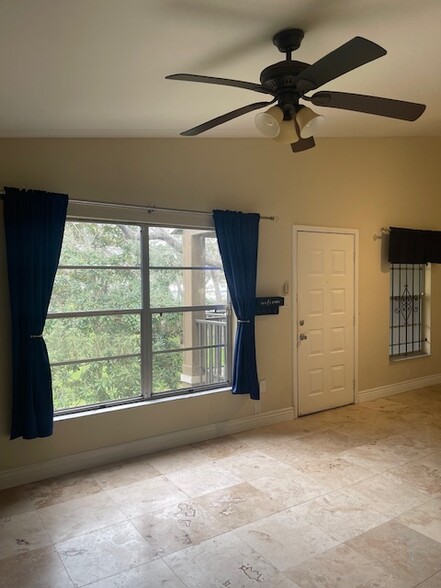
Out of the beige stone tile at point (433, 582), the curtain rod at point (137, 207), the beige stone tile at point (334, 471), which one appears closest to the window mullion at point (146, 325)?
the curtain rod at point (137, 207)

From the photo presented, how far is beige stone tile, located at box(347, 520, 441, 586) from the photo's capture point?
2.15m

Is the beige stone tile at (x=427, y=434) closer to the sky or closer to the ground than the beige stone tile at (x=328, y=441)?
closer to the sky

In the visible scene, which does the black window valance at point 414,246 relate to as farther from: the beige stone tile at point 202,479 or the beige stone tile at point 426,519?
the beige stone tile at point 202,479

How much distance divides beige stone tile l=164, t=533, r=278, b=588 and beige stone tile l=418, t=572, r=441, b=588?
0.71 meters

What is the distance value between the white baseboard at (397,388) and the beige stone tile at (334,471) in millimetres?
1825

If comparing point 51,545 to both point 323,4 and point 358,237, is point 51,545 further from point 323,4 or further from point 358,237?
point 358,237

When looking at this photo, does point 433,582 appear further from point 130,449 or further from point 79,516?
point 130,449

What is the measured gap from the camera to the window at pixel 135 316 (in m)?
3.39

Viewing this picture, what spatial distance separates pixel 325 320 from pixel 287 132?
9.78 ft

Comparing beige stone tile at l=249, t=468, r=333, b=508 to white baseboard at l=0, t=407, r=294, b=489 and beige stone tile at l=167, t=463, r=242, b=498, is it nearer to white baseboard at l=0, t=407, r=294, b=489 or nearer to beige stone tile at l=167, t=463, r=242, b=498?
beige stone tile at l=167, t=463, r=242, b=498

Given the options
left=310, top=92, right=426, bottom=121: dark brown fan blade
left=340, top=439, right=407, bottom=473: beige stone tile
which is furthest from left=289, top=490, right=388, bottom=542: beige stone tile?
left=310, top=92, right=426, bottom=121: dark brown fan blade

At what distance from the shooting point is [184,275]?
3926 mm

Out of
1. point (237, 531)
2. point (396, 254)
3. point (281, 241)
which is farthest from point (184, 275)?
point (396, 254)

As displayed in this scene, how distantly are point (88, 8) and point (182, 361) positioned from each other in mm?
2880
